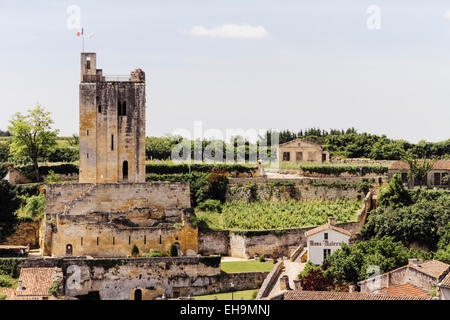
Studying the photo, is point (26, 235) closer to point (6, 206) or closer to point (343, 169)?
point (6, 206)

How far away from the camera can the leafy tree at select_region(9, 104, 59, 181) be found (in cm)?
6025

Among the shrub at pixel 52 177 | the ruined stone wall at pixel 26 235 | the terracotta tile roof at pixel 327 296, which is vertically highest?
the shrub at pixel 52 177

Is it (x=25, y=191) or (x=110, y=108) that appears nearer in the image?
(x=110, y=108)

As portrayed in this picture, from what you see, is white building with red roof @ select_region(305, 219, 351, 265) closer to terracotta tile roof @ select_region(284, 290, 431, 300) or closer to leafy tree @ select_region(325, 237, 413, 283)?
leafy tree @ select_region(325, 237, 413, 283)

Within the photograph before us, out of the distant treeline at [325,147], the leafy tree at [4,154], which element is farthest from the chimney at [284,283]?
the leafy tree at [4,154]

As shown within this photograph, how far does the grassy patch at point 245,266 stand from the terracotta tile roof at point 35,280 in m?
11.1

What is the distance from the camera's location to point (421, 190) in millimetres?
57031

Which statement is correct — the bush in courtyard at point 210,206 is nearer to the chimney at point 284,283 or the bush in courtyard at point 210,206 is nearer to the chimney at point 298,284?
the chimney at point 284,283

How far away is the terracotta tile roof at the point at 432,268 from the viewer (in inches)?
1518

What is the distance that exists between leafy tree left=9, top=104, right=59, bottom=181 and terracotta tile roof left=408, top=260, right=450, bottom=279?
3290 cm

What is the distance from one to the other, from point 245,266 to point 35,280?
13646 mm

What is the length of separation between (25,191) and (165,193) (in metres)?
12.9
